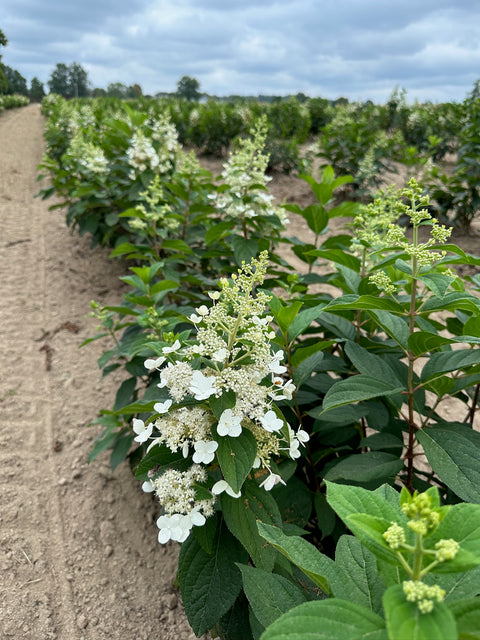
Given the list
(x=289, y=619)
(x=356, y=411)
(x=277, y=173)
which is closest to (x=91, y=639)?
(x=356, y=411)

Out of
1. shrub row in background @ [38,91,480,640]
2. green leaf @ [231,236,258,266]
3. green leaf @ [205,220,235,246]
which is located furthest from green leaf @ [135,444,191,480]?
green leaf @ [205,220,235,246]

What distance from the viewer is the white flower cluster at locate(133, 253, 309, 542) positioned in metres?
1.09

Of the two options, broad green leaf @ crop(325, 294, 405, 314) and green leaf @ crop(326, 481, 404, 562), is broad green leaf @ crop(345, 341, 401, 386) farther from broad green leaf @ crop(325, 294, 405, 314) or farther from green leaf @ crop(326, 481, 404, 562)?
green leaf @ crop(326, 481, 404, 562)

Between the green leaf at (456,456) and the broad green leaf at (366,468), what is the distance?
0.55ft

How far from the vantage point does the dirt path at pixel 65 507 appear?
6.41ft

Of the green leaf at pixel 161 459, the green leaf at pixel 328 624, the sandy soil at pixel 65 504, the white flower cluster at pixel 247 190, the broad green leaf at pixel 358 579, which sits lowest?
the sandy soil at pixel 65 504

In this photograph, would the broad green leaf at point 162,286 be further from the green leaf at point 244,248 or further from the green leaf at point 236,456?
Answer: the green leaf at point 236,456

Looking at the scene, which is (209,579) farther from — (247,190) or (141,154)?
(141,154)

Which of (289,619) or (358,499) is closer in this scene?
(289,619)

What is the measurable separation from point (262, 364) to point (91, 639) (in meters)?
1.63

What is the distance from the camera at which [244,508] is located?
1216mm

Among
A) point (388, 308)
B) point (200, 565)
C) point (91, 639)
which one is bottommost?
point (91, 639)

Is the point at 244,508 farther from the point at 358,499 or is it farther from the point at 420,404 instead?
the point at 420,404

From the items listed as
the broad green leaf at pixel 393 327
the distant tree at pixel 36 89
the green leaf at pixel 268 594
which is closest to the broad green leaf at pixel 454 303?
the broad green leaf at pixel 393 327
